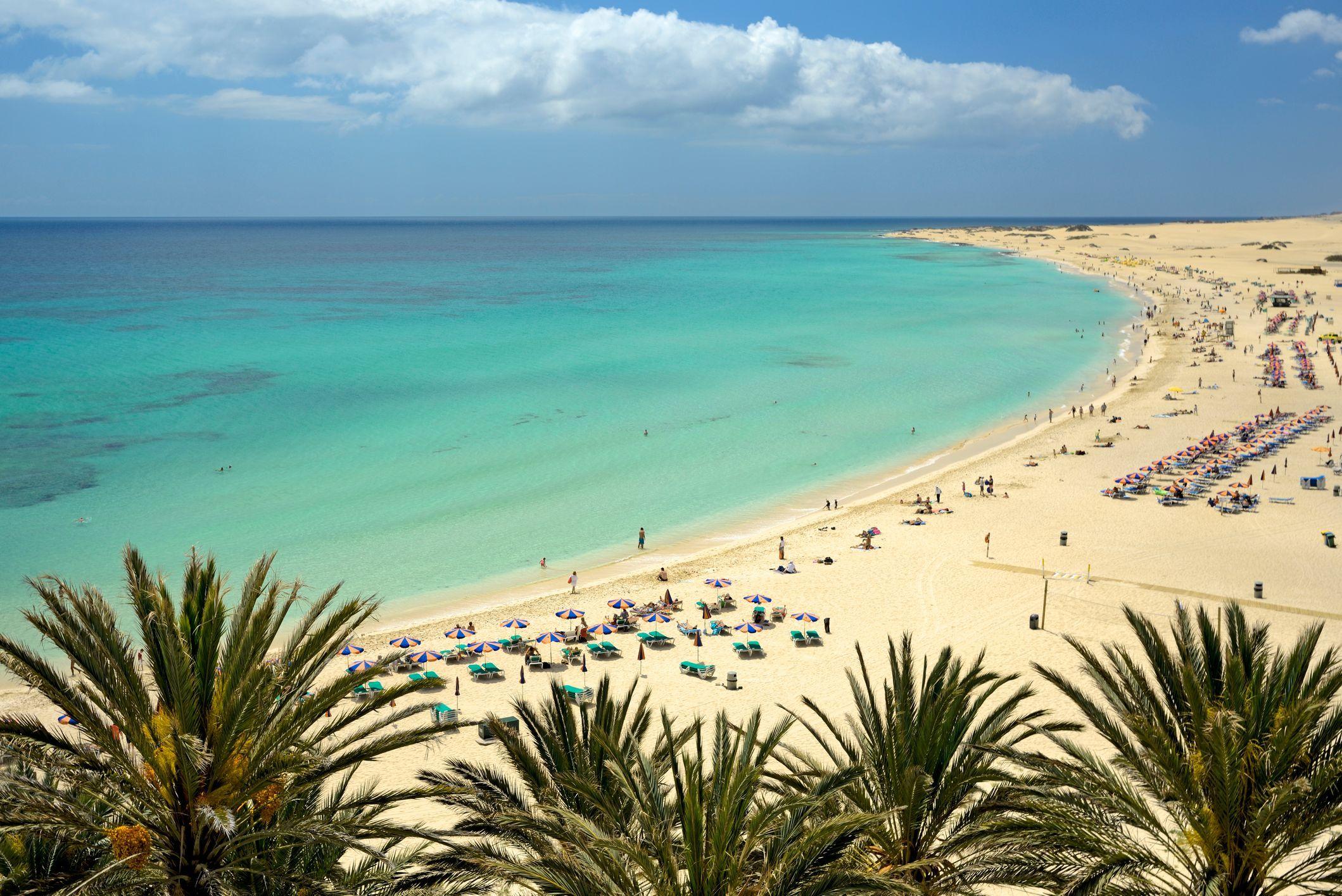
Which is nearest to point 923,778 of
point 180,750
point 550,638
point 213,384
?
point 180,750

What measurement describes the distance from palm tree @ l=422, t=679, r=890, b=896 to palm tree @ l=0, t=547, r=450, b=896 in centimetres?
118

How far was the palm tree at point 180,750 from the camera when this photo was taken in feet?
23.0

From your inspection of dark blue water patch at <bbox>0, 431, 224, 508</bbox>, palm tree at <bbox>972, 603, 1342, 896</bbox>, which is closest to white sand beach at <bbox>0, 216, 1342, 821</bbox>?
palm tree at <bbox>972, 603, 1342, 896</bbox>

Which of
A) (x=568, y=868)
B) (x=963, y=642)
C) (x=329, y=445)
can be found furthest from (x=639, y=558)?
(x=568, y=868)

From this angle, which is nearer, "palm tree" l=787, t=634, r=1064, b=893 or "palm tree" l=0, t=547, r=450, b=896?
"palm tree" l=0, t=547, r=450, b=896

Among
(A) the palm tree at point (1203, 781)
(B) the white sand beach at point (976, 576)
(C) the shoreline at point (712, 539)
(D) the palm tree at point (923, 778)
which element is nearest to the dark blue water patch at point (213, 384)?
(C) the shoreline at point (712, 539)

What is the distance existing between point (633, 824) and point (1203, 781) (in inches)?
205

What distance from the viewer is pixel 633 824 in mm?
9164

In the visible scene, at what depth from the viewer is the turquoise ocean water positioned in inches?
1318

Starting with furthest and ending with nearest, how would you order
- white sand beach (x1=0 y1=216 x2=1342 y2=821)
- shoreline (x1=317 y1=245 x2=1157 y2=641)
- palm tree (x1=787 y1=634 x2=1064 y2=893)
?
shoreline (x1=317 y1=245 x2=1157 y2=641)
white sand beach (x1=0 y1=216 x2=1342 y2=821)
palm tree (x1=787 y1=634 x2=1064 y2=893)

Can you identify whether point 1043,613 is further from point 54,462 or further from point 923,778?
point 54,462

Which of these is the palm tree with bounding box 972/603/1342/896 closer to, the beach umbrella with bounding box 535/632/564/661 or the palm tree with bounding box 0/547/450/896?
the palm tree with bounding box 0/547/450/896

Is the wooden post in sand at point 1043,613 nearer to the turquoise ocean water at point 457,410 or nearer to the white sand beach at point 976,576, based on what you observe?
the white sand beach at point 976,576

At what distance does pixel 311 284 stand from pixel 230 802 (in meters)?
123
